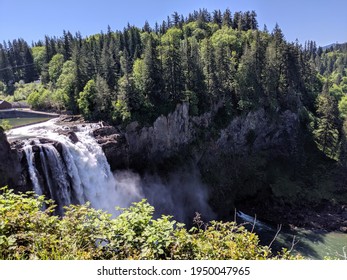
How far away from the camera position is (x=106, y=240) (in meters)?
7.46

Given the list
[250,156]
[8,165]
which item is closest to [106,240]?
[8,165]

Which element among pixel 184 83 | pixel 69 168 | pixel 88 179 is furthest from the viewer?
pixel 184 83

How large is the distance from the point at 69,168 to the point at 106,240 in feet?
74.8

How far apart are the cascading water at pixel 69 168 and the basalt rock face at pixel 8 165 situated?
3.23 ft

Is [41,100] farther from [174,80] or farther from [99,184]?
[99,184]

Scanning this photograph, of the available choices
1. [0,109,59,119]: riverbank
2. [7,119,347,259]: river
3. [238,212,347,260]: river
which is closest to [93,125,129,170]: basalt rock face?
[7,119,347,259]: river

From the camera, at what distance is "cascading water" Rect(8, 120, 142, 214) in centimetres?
2672

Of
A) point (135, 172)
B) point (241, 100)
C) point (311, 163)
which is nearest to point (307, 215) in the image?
point (311, 163)

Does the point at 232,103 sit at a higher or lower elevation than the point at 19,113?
lower

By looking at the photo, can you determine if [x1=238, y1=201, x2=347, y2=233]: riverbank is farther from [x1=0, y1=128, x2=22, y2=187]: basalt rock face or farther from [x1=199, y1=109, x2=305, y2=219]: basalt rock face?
[x1=0, y1=128, x2=22, y2=187]: basalt rock face

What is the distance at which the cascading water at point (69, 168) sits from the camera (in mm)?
26719

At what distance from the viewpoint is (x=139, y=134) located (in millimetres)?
40062

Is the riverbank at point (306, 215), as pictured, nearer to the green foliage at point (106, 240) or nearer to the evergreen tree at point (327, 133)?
the evergreen tree at point (327, 133)
